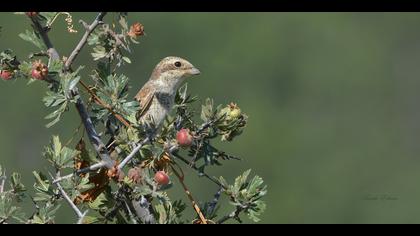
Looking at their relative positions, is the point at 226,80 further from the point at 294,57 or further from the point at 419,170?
the point at 419,170

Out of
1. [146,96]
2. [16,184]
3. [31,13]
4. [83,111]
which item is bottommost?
[146,96]

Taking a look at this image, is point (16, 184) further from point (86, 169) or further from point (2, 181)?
point (86, 169)

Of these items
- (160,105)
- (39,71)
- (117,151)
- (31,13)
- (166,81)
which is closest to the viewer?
(39,71)

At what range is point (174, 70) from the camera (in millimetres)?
6164

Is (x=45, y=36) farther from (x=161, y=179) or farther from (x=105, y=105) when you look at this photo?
(x=161, y=179)

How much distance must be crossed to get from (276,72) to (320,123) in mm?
3681

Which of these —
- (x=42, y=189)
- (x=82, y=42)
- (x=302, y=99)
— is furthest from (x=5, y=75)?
(x=302, y=99)

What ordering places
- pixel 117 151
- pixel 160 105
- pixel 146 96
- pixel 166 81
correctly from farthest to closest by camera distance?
pixel 166 81 → pixel 146 96 → pixel 160 105 → pixel 117 151

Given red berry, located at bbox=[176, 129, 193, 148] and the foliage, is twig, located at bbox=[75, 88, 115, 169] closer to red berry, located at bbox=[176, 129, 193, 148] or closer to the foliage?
the foliage

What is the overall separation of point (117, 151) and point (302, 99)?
37852 millimetres

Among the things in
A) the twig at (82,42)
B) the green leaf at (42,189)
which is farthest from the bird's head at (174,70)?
the green leaf at (42,189)

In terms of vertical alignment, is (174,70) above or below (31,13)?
below

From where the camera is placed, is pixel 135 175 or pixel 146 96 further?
pixel 146 96
